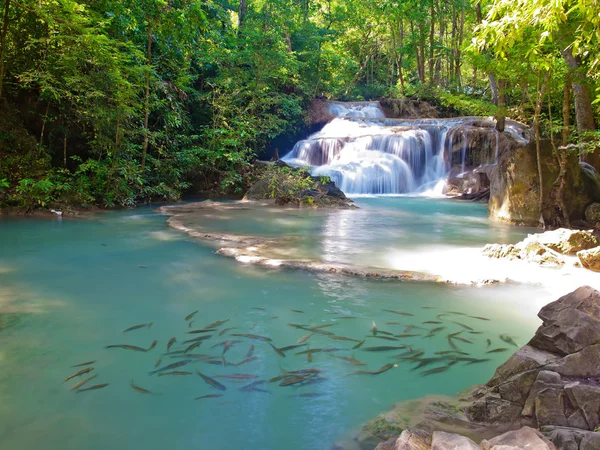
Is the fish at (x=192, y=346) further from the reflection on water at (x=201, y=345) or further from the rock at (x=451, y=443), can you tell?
→ the rock at (x=451, y=443)

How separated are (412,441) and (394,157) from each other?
17.2 meters

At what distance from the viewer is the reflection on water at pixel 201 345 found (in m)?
2.53

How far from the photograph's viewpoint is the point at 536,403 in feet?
7.78

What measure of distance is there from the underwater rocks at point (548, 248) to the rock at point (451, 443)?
4808 millimetres

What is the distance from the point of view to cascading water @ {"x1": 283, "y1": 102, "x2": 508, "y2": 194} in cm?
1809

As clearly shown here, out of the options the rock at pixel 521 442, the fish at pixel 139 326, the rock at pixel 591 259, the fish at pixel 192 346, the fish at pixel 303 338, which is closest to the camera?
the rock at pixel 521 442

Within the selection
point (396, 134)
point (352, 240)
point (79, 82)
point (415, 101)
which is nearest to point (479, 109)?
point (352, 240)

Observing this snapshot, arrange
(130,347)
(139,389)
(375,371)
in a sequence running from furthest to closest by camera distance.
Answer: (130,347) < (375,371) < (139,389)

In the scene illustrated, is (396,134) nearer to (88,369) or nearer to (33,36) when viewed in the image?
(33,36)

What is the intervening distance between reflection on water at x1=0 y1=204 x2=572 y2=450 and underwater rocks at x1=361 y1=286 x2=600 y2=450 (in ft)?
0.82

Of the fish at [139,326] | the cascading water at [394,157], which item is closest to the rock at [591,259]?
the fish at [139,326]

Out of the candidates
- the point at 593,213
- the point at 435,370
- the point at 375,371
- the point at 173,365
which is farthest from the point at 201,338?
the point at 593,213

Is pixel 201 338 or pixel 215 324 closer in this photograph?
pixel 201 338

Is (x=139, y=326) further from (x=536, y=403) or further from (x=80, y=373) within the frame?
(x=536, y=403)
